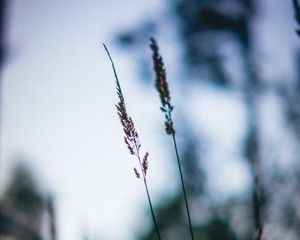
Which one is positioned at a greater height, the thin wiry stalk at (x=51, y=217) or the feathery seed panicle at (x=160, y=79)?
the feathery seed panicle at (x=160, y=79)

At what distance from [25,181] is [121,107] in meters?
21.6

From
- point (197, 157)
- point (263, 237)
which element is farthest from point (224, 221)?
point (263, 237)

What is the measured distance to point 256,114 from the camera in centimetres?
813

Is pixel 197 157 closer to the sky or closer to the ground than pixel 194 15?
closer to the ground

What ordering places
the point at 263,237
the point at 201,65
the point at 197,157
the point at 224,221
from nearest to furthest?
the point at 263,237 → the point at 201,65 → the point at 197,157 → the point at 224,221

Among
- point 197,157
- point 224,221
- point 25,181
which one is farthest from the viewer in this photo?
point 25,181

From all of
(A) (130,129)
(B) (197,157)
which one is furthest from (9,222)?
(A) (130,129)

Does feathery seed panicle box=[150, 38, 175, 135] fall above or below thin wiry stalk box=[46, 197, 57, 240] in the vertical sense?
above

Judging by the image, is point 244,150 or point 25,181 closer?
point 244,150

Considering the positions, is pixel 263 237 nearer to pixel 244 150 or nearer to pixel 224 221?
pixel 244 150

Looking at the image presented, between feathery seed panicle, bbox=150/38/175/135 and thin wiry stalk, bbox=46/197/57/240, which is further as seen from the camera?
thin wiry stalk, bbox=46/197/57/240

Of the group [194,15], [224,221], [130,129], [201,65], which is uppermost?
[194,15]

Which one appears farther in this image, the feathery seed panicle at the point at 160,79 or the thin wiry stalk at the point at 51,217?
the thin wiry stalk at the point at 51,217

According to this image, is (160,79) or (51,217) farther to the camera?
(51,217)
